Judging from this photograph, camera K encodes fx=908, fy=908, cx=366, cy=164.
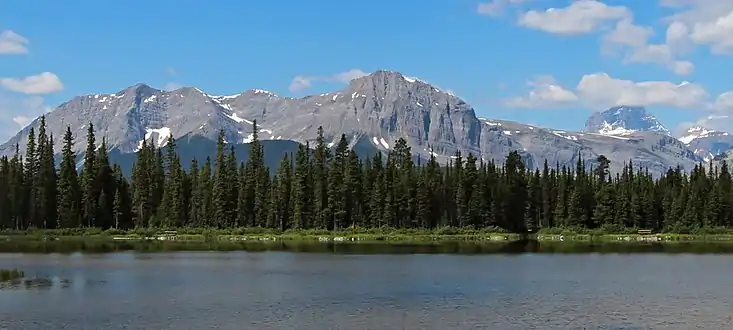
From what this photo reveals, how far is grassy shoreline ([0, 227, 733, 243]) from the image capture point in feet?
471

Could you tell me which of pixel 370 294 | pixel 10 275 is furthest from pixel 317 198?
pixel 370 294

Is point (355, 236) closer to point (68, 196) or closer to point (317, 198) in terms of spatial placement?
point (317, 198)

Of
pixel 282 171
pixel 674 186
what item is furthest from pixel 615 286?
pixel 674 186

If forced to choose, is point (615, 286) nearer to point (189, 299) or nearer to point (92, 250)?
point (189, 299)

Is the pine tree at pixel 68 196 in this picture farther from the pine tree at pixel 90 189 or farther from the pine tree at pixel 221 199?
the pine tree at pixel 221 199

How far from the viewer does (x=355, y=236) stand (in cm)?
14700

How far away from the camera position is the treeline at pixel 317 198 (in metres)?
154

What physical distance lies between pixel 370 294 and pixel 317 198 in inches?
3966

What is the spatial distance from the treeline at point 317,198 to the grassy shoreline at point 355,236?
4980 mm

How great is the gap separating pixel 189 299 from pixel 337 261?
1407 inches

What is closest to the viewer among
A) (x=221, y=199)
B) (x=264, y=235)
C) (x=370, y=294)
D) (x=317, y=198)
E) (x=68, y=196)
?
(x=370, y=294)

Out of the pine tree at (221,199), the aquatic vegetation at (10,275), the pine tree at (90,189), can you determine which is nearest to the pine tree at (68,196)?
the pine tree at (90,189)

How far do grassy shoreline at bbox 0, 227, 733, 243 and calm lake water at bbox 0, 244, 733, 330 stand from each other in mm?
50805

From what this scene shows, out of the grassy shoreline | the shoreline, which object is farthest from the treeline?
the shoreline
